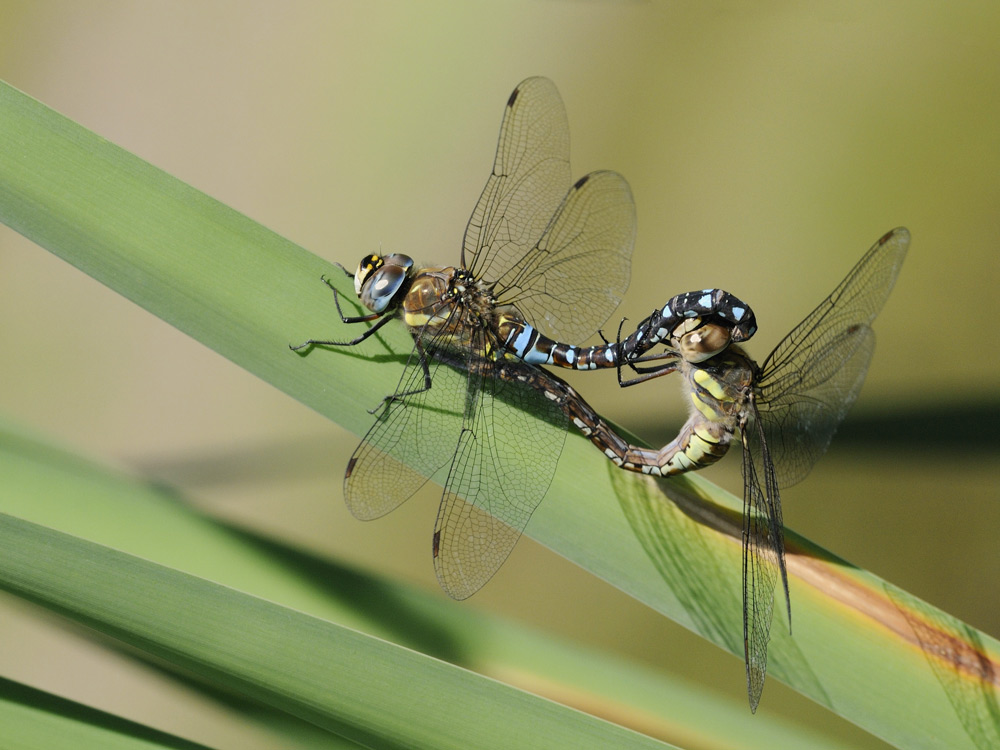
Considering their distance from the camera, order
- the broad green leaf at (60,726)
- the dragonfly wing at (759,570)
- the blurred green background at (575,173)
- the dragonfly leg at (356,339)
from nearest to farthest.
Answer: the broad green leaf at (60,726) < the dragonfly wing at (759,570) < the dragonfly leg at (356,339) < the blurred green background at (575,173)

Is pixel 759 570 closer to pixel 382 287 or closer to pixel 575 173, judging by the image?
pixel 382 287

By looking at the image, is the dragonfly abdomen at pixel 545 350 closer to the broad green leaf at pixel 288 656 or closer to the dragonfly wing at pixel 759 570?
the dragonfly wing at pixel 759 570

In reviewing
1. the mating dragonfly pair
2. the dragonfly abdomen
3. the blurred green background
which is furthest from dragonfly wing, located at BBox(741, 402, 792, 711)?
the blurred green background

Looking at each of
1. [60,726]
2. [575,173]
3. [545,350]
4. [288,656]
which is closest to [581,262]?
[545,350]

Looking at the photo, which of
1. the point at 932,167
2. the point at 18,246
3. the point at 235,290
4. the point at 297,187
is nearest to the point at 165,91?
the point at 297,187

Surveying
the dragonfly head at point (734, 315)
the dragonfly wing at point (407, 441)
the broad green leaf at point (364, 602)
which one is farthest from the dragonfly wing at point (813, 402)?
the dragonfly wing at point (407, 441)

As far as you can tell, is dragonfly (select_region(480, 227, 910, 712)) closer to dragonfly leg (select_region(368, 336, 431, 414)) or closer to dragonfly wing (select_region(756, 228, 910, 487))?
dragonfly wing (select_region(756, 228, 910, 487))
